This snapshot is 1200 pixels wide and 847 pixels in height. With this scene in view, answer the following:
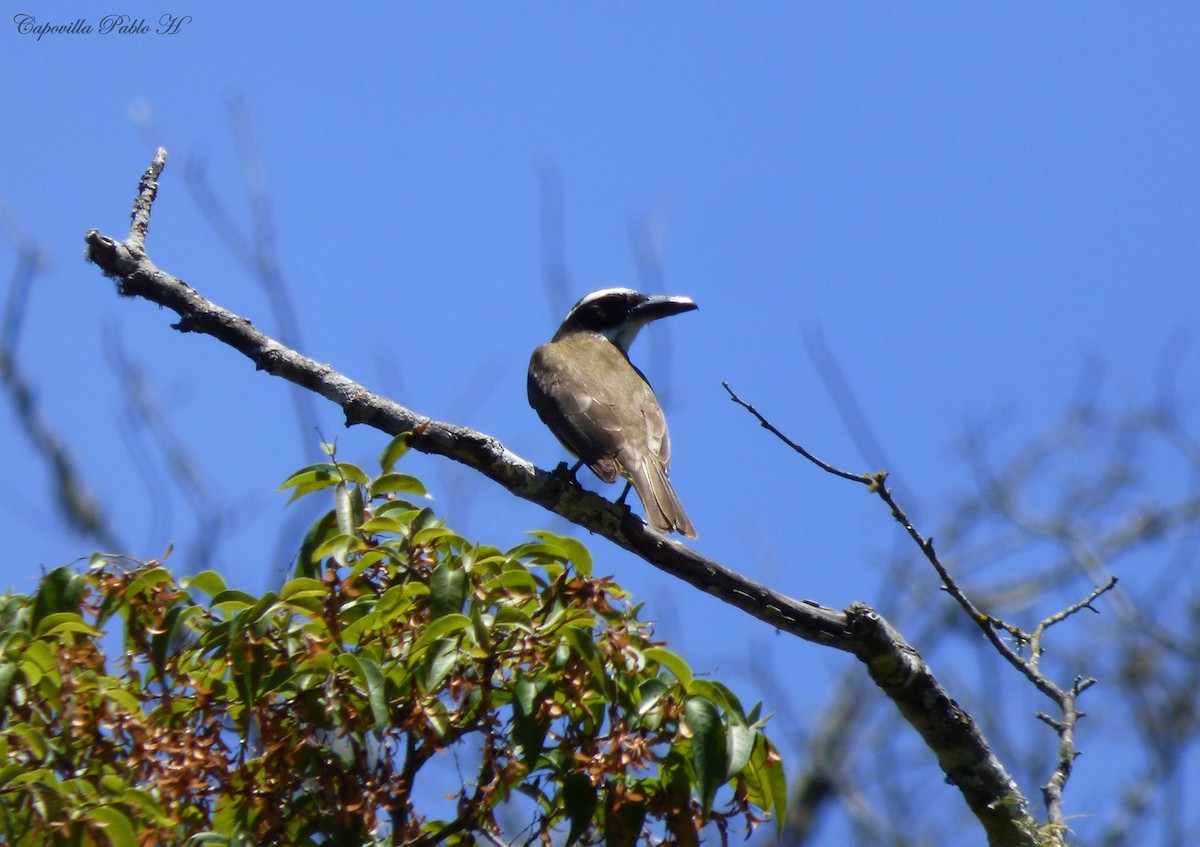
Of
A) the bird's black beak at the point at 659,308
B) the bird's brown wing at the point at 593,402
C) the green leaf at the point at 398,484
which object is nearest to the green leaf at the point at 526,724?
the green leaf at the point at 398,484

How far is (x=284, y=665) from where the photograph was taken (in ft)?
9.66

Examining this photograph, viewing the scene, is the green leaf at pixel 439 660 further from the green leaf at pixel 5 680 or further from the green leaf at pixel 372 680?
the green leaf at pixel 5 680

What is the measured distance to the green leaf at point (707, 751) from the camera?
288 cm

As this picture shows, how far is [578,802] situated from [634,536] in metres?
1.71

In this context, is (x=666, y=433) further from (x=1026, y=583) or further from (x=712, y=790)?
(x=1026, y=583)

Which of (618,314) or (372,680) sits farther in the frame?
(618,314)

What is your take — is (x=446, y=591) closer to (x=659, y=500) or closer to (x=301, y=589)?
(x=301, y=589)

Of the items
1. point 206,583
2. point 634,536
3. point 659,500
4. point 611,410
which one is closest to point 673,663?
point 206,583

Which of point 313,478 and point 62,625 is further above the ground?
point 313,478

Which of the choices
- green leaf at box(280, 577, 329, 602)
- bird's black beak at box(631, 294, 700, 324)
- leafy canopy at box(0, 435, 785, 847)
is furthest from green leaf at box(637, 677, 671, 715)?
bird's black beak at box(631, 294, 700, 324)

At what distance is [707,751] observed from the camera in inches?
114

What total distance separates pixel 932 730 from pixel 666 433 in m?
2.77

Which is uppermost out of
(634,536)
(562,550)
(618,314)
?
(618,314)

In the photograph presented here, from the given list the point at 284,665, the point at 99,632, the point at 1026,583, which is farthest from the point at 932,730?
the point at 1026,583
